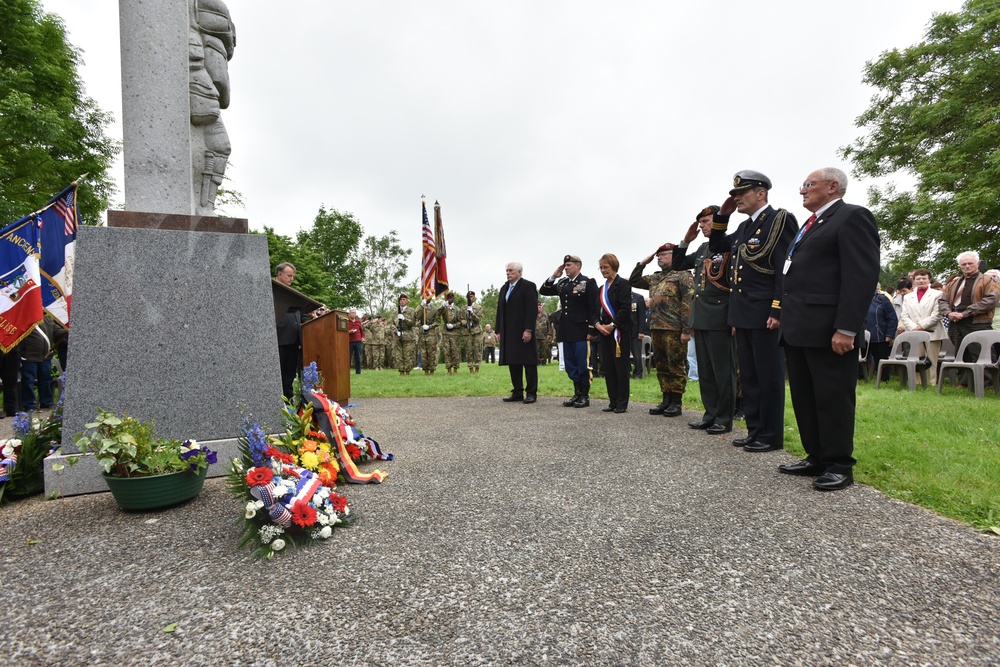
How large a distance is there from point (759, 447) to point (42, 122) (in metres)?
18.4

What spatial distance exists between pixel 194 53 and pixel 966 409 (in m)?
8.74

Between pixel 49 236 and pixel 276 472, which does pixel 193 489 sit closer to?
pixel 276 472

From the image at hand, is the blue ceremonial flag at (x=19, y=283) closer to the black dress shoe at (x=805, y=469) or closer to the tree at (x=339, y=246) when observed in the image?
the black dress shoe at (x=805, y=469)

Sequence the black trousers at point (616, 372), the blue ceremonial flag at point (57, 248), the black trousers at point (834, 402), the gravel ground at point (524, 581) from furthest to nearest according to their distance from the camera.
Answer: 1. the black trousers at point (616, 372)
2. the blue ceremonial flag at point (57, 248)
3. the black trousers at point (834, 402)
4. the gravel ground at point (524, 581)

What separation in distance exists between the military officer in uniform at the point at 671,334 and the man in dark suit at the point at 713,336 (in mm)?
659

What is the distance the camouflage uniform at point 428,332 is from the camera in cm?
1619

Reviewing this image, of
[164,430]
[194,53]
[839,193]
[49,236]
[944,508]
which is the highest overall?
[194,53]

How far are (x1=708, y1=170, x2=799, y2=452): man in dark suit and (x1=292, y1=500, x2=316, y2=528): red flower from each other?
11.5 ft

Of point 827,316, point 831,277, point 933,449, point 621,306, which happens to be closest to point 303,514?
point 827,316

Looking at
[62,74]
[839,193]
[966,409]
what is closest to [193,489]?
[839,193]

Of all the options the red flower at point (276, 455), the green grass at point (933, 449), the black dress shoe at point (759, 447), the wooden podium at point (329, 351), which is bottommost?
the green grass at point (933, 449)

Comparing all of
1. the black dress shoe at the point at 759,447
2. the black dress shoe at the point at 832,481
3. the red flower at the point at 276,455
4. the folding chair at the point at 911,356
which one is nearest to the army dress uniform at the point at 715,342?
the black dress shoe at the point at 759,447

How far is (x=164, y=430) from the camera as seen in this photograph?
Answer: 3498 millimetres

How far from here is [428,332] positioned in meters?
16.1
